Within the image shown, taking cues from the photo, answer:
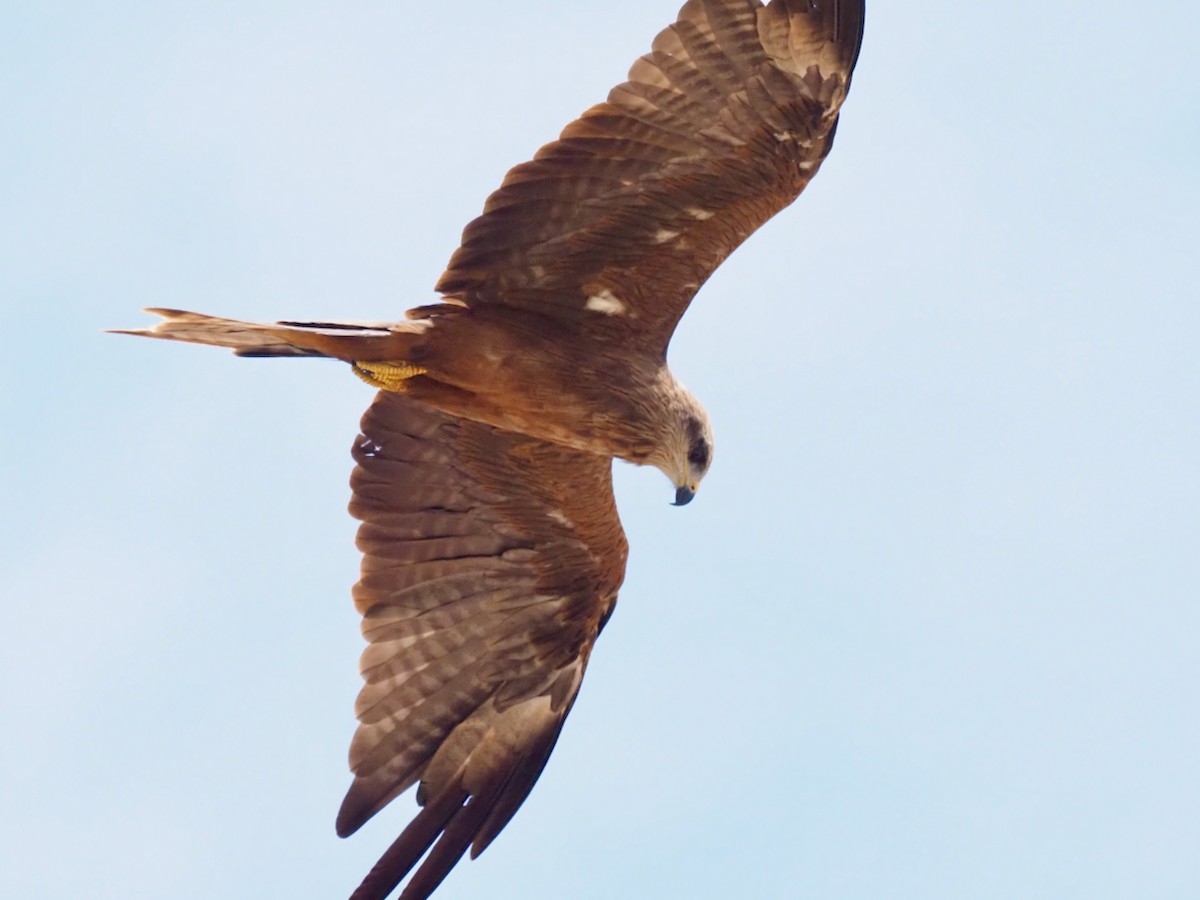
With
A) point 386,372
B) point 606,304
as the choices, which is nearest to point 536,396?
point 606,304

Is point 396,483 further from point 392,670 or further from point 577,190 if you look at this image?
point 577,190

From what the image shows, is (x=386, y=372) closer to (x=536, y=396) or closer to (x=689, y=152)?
(x=536, y=396)

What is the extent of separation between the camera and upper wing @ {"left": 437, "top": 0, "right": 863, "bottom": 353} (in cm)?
805

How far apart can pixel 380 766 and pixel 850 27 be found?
3889mm

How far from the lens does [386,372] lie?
861 cm

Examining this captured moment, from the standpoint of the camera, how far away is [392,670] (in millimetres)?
9352

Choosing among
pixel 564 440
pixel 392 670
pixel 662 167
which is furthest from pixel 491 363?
pixel 392 670

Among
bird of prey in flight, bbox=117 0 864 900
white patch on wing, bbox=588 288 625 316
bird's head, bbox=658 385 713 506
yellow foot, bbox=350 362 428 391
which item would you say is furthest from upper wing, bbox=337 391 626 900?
white patch on wing, bbox=588 288 625 316

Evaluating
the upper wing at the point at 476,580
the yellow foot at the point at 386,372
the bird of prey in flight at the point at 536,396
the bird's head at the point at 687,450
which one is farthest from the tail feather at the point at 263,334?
the bird's head at the point at 687,450

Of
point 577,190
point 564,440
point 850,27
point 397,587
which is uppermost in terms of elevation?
point 850,27

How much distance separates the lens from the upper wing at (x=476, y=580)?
927cm

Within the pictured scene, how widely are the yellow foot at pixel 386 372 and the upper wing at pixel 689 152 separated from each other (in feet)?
1.72

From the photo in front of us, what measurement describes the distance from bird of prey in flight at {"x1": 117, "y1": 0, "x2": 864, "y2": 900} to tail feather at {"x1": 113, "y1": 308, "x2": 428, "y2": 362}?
0.01 metres

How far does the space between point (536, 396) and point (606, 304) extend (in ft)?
1.66
